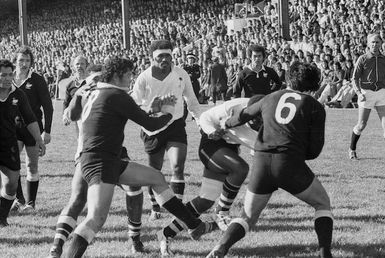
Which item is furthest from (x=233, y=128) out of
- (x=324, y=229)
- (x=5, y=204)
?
(x=5, y=204)

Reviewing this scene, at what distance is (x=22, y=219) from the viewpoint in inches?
278

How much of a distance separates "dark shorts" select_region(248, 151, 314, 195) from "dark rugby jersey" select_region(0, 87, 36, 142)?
2.66 metres

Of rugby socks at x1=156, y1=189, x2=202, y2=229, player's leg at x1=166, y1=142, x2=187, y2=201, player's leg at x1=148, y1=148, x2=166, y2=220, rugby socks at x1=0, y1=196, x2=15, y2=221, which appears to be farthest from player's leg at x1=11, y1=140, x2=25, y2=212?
rugby socks at x1=156, y1=189, x2=202, y2=229

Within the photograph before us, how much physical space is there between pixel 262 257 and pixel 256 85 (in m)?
3.74

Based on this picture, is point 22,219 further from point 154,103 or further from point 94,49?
point 94,49

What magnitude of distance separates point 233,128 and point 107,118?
1.36 metres

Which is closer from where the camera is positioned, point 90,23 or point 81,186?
point 81,186

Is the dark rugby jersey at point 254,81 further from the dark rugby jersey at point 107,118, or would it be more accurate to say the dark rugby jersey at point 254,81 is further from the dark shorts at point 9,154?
the dark rugby jersey at point 107,118

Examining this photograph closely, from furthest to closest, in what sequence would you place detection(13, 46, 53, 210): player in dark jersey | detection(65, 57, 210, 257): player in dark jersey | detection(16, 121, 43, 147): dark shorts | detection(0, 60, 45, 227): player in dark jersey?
detection(13, 46, 53, 210): player in dark jersey → detection(16, 121, 43, 147): dark shorts → detection(0, 60, 45, 227): player in dark jersey → detection(65, 57, 210, 257): player in dark jersey

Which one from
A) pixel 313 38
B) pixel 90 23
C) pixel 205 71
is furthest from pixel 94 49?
pixel 313 38

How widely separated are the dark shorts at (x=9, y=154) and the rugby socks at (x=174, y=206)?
187 centimetres

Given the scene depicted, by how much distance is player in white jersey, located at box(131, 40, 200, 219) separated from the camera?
6762 millimetres

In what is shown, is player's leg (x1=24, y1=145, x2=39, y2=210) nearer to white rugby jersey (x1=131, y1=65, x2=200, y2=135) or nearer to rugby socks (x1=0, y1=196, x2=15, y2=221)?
rugby socks (x1=0, y1=196, x2=15, y2=221)

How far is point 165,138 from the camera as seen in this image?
22.2 feet
